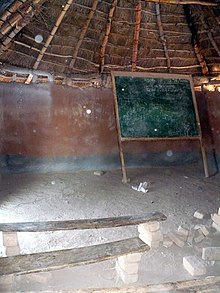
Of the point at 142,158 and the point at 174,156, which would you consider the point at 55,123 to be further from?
the point at 174,156

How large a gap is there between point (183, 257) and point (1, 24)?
3.65 metres

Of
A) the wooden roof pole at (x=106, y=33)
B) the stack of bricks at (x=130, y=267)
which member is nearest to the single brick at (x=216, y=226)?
the stack of bricks at (x=130, y=267)

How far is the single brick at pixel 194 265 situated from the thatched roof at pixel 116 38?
3.60m

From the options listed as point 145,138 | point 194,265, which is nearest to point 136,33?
point 145,138

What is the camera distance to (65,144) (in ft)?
20.8

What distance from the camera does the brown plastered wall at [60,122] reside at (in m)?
5.98

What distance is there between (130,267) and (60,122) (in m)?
4.04

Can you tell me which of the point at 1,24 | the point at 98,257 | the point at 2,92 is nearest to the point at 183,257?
the point at 98,257

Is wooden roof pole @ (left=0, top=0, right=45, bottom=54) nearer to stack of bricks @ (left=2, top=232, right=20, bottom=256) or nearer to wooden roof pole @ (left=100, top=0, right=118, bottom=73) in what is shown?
wooden roof pole @ (left=100, top=0, right=118, bottom=73)

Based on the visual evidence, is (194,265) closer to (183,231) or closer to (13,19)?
(183,231)

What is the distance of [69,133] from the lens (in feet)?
20.9

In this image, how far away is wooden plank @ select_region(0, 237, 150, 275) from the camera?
7.50 feet

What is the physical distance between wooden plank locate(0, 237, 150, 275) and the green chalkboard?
3460mm

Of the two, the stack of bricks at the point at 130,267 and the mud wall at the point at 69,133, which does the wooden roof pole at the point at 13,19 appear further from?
the stack of bricks at the point at 130,267
